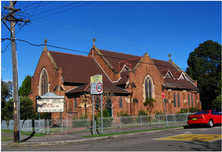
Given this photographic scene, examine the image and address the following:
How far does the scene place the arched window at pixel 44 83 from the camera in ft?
104

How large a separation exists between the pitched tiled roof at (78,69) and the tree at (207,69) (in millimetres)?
29116

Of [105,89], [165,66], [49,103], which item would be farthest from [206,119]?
[165,66]

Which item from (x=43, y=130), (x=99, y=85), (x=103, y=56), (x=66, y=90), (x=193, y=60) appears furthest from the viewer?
(x=193, y=60)

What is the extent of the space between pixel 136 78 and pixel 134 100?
3.27 meters

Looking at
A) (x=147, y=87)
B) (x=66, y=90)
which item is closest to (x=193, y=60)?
(x=147, y=87)

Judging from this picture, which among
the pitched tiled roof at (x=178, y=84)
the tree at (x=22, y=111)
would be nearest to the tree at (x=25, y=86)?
the tree at (x=22, y=111)

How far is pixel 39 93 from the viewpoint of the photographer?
3259 centimetres

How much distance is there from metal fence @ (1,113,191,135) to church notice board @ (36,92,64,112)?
1.07m

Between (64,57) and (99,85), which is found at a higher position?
(64,57)

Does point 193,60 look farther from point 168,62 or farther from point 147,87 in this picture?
point 147,87

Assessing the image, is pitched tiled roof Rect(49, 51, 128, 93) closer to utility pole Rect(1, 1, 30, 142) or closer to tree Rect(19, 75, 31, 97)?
utility pole Rect(1, 1, 30, 142)

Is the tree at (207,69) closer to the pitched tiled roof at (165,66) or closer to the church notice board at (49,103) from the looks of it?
the pitched tiled roof at (165,66)

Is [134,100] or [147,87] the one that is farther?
[147,87]

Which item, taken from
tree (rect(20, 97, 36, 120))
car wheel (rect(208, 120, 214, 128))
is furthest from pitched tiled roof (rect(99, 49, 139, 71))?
car wheel (rect(208, 120, 214, 128))
